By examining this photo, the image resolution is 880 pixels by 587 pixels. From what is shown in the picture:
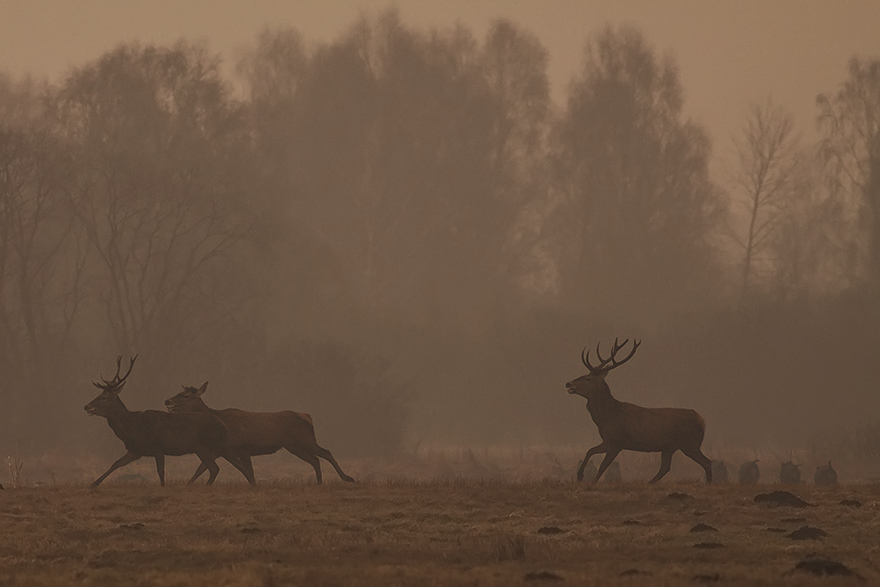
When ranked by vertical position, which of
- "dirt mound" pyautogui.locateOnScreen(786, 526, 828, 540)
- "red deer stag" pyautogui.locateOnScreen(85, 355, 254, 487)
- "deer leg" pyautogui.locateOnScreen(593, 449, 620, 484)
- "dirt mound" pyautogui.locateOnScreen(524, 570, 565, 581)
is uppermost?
"red deer stag" pyautogui.locateOnScreen(85, 355, 254, 487)

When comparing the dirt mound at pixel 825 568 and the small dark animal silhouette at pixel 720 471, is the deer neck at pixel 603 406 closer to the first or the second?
the small dark animal silhouette at pixel 720 471

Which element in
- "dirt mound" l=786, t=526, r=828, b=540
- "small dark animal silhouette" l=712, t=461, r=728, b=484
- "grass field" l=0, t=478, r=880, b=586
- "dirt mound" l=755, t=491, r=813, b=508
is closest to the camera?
"grass field" l=0, t=478, r=880, b=586

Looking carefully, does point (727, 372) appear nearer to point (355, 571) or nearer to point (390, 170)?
point (390, 170)

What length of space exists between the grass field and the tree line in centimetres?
A: 2466

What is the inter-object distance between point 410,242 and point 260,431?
42226mm

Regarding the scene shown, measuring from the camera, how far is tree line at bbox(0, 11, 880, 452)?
46562 mm

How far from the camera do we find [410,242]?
6538 cm

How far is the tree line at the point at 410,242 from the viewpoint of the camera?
153ft

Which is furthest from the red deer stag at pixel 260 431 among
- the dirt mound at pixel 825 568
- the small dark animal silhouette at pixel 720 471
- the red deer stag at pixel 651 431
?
the dirt mound at pixel 825 568

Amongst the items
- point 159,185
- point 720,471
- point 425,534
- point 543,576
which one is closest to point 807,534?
point 425,534

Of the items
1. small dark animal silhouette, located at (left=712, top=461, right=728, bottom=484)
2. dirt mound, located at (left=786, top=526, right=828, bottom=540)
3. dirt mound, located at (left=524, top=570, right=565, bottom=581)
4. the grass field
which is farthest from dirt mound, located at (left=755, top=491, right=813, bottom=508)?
small dark animal silhouette, located at (left=712, top=461, right=728, bottom=484)

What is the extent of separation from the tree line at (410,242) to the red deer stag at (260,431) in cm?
2101

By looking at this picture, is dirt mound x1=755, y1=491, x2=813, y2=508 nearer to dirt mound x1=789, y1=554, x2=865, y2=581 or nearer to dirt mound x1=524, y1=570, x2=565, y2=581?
dirt mound x1=789, y1=554, x2=865, y2=581

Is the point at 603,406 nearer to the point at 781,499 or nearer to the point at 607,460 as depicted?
the point at 607,460
